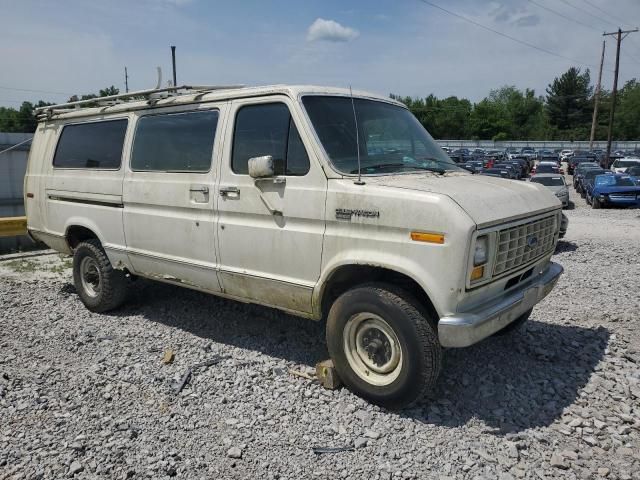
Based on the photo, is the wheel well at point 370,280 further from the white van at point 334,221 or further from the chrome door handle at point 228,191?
the chrome door handle at point 228,191

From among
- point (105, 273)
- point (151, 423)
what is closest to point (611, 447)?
point (151, 423)

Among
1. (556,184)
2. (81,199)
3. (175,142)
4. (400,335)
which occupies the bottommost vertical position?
(556,184)

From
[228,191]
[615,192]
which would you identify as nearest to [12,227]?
[228,191]

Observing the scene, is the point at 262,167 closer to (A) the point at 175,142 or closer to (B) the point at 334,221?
(B) the point at 334,221

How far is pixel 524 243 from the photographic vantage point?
3.86 m

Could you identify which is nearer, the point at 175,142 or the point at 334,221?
the point at 334,221

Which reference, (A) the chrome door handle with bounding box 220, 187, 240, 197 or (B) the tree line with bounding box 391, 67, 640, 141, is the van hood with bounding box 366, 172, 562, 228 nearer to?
(A) the chrome door handle with bounding box 220, 187, 240, 197

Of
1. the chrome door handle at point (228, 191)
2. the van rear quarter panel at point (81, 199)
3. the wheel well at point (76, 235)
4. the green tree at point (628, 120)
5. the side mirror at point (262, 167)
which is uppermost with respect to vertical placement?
the green tree at point (628, 120)

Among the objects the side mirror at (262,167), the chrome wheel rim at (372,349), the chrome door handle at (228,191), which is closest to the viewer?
the chrome wheel rim at (372,349)

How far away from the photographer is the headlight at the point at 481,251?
3350mm

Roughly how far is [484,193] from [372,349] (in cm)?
139

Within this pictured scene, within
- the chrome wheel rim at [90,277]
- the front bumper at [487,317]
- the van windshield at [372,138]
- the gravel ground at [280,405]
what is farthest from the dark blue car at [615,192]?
the chrome wheel rim at [90,277]

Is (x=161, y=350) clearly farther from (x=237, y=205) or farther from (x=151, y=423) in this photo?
(x=237, y=205)

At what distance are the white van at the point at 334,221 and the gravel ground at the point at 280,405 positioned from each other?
16.7 inches
